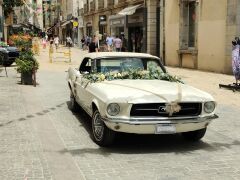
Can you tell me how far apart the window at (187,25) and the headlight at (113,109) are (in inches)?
650

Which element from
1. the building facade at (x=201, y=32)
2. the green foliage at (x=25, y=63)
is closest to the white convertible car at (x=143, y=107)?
the green foliage at (x=25, y=63)

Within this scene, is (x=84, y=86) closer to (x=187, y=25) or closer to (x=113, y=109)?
(x=113, y=109)

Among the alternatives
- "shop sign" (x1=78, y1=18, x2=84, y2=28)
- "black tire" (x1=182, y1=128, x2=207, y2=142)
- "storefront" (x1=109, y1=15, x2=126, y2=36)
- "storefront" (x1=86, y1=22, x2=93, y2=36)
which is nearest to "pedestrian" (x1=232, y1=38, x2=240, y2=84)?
"black tire" (x1=182, y1=128, x2=207, y2=142)

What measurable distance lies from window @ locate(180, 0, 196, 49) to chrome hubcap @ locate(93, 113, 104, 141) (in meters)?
16.0

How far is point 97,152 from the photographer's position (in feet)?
19.6

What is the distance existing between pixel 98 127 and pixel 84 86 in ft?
3.99

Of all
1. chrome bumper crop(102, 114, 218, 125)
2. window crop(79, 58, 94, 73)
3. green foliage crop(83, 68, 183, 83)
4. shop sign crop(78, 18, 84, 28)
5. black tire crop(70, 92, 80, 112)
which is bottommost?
black tire crop(70, 92, 80, 112)

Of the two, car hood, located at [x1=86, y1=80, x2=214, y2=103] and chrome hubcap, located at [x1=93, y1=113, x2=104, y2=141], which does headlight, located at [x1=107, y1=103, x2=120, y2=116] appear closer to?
car hood, located at [x1=86, y1=80, x2=214, y2=103]

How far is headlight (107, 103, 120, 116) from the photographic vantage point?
5.83 meters

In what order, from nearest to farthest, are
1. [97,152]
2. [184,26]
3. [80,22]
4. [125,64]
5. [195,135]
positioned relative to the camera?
1. [97,152]
2. [195,135]
3. [125,64]
4. [184,26]
5. [80,22]

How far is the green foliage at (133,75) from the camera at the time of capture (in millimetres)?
7088

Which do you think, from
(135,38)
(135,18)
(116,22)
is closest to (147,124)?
(135,18)

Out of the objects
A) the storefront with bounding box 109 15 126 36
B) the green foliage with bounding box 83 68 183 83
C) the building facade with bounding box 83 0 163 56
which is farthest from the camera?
the storefront with bounding box 109 15 126 36

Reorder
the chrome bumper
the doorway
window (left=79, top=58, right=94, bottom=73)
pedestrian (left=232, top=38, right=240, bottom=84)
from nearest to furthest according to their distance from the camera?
the chrome bumper, window (left=79, top=58, right=94, bottom=73), pedestrian (left=232, top=38, right=240, bottom=84), the doorway
